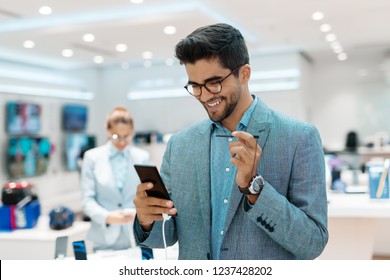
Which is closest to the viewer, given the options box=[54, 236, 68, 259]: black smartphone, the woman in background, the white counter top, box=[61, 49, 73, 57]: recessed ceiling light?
box=[54, 236, 68, 259]: black smartphone

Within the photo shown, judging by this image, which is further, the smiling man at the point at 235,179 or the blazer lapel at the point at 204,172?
the blazer lapel at the point at 204,172

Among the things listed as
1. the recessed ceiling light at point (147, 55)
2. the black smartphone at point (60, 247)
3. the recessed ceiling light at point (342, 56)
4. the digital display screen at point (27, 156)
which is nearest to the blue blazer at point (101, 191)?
the black smartphone at point (60, 247)

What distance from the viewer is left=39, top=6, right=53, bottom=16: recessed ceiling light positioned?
4094mm

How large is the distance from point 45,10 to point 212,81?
12.2ft

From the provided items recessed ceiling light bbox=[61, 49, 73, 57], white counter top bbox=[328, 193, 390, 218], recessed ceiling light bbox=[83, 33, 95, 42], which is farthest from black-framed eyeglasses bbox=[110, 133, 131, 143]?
recessed ceiling light bbox=[61, 49, 73, 57]

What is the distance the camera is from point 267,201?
0.85m

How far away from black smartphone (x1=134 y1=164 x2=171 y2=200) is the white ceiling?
3239mm

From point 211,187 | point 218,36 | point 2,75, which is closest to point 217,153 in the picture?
point 211,187

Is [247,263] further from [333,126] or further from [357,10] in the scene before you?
[333,126]

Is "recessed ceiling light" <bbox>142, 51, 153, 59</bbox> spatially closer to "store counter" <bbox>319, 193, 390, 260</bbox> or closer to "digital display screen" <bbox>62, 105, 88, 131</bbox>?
"digital display screen" <bbox>62, 105, 88, 131</bbox>

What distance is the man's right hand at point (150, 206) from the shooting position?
3.03 ft

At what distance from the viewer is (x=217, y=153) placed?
1005 millimetres

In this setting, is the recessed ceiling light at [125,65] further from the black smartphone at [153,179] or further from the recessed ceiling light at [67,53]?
the black smartphone at [153,179]

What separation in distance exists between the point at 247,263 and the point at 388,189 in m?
1.31
